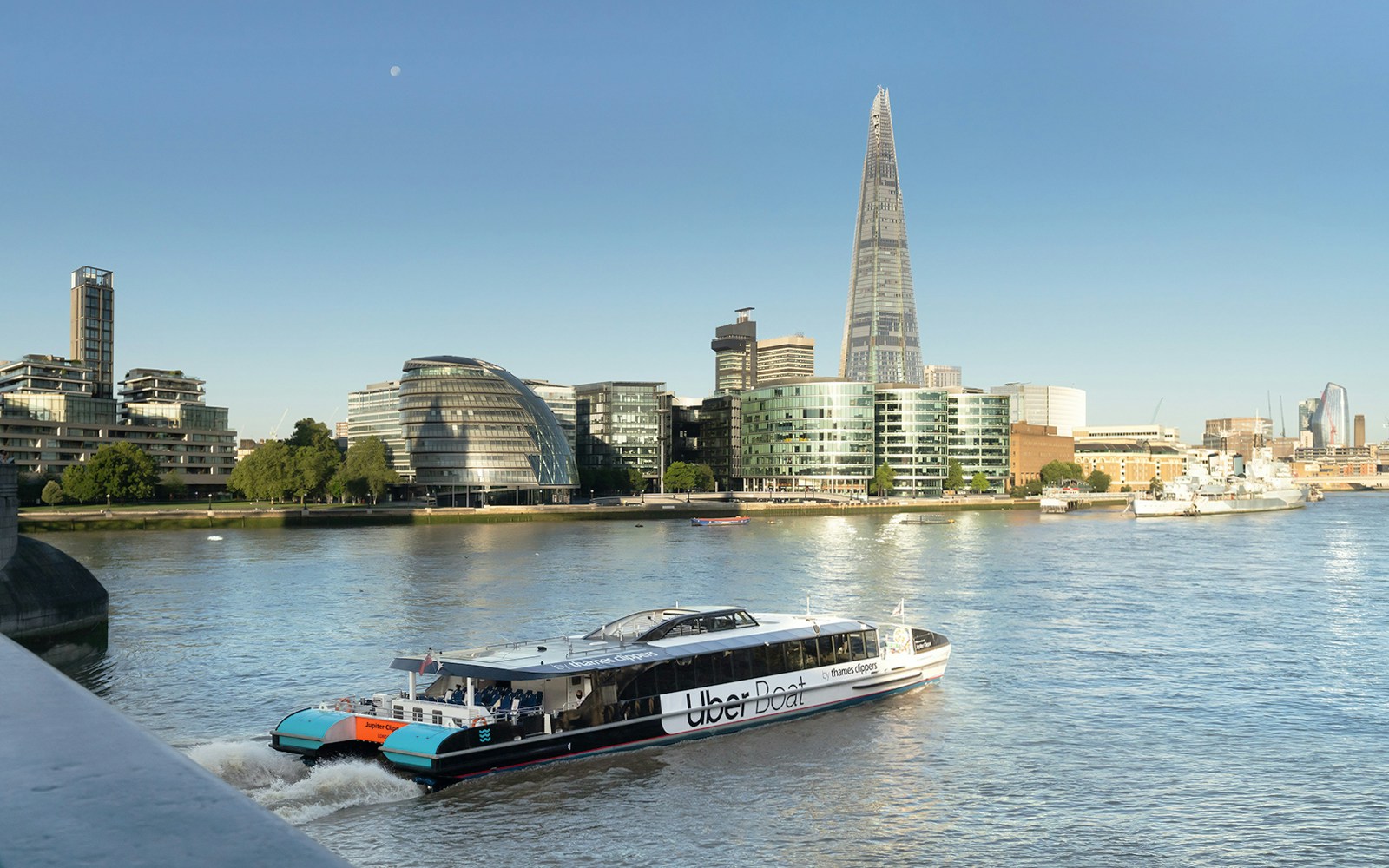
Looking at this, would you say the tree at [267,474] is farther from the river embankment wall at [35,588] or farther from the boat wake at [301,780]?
the boat wake at [301,780]

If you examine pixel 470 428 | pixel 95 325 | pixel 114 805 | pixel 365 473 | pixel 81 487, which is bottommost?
pixel 81 487

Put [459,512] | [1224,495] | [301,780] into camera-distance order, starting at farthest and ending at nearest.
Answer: [1224,495]
[459,512]
[301,780]

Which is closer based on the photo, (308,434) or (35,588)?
(35,588)

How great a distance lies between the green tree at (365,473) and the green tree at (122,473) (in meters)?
23.4

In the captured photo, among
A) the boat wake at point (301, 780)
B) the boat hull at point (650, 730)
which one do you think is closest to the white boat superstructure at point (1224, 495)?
the boat hull at point (650, 730)

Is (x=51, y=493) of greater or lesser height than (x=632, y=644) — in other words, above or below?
Answer: above

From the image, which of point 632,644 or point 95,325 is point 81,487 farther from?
point 632,644

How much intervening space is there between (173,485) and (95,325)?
5782 centimetres

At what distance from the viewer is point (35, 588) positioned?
133 feet

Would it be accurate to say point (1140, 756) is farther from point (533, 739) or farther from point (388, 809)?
point (388, 809)

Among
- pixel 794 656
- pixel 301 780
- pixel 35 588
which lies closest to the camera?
pixel 301 780

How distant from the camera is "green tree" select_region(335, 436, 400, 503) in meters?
143

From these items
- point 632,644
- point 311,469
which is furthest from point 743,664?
point 311,469

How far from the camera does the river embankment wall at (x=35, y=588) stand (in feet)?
129
